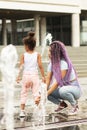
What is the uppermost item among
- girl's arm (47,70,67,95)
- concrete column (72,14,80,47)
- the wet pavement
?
concrete column (72,14,80,47)

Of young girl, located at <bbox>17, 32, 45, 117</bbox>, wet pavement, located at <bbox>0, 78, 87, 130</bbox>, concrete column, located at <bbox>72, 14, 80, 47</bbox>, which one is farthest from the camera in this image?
concrete column, located at <bbox>72, 14, 80, 47</bbox>

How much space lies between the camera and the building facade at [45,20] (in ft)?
107

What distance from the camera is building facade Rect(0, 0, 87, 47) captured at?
32628 mm

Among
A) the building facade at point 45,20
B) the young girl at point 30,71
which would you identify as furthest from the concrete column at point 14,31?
the young girl at point 30,71

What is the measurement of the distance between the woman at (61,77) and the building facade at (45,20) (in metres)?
23.7

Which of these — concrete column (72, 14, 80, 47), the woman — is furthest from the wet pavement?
concrete column (72, 14, 80, 47)

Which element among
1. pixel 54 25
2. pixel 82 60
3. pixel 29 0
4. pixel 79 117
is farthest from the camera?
pixel 54 25

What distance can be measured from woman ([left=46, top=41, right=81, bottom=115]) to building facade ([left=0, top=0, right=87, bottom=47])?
2367 cm

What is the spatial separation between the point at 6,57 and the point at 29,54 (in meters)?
1.39

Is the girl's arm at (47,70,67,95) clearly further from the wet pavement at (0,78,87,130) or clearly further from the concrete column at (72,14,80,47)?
the concrete column at (72,14,80,47)

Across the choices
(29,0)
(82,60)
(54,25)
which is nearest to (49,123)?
(82,60)

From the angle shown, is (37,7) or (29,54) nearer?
(29,54)

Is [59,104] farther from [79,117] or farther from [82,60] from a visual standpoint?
[82,60]

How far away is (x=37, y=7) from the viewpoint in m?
32.7
